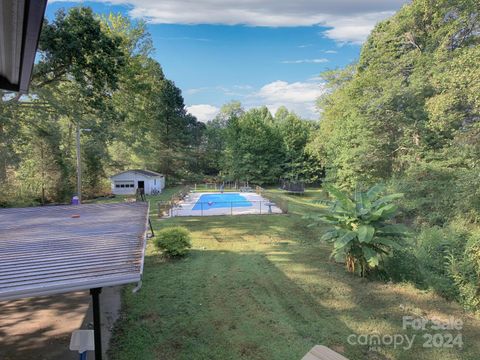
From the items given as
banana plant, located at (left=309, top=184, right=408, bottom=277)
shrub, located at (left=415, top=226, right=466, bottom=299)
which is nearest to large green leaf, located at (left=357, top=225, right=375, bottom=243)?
banana plant, located at (left=309, top=184, right=408, bottom=277)

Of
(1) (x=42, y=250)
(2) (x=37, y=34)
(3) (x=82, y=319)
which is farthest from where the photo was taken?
(3) (x=82, y=319)

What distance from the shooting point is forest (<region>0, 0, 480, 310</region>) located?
10453 millimetres

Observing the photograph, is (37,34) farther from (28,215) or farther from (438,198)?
(438,198)

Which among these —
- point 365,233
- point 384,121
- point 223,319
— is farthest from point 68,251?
point 384,121

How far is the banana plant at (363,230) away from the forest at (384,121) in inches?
34.0

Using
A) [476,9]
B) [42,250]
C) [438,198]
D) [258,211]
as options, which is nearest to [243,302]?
[42,250]

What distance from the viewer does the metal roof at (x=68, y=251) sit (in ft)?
12.2

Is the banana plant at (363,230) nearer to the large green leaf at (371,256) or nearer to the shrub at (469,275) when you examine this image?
the large green leaf at (371,256)

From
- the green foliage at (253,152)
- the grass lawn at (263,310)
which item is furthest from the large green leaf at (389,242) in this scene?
the green foliage at (253,152)

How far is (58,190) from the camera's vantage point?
21250 millimetres

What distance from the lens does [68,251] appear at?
16.5 ft

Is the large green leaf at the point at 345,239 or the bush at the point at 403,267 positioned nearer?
the large green leaf at the point at 345,239

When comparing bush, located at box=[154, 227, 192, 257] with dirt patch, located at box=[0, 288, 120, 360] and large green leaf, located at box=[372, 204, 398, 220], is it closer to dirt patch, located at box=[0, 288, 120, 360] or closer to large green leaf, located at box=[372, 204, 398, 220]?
dirt patch, located at box=[0, 288, 120, 360]

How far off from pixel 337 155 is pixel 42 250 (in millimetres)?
18273
